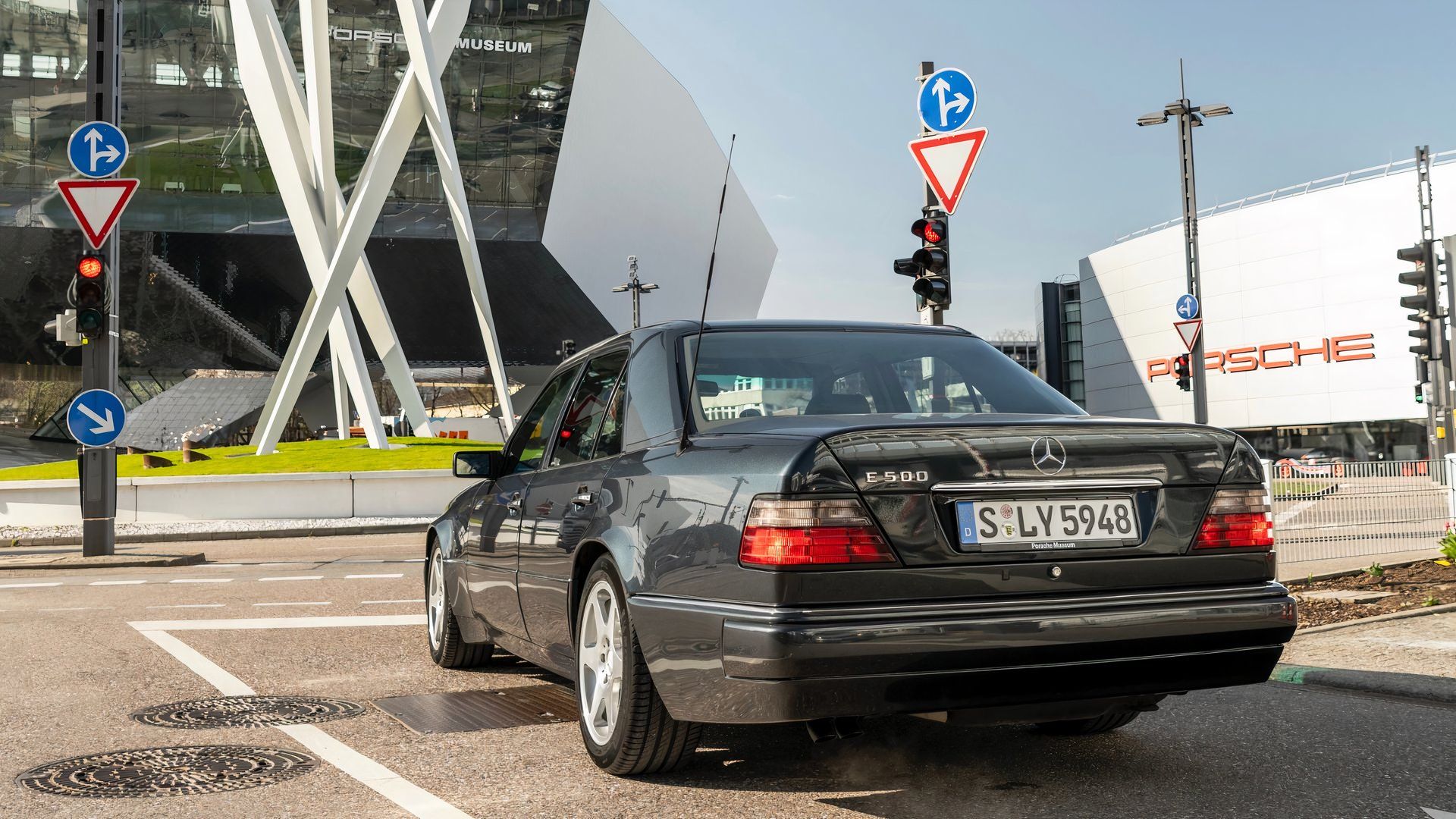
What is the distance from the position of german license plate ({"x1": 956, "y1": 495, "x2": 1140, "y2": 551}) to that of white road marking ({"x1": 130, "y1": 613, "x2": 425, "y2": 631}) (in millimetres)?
5845

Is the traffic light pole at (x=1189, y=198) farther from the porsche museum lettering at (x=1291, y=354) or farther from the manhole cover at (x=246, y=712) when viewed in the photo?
the porsche museum lettering at (x=1291, y=354)

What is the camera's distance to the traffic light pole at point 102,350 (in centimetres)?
1512

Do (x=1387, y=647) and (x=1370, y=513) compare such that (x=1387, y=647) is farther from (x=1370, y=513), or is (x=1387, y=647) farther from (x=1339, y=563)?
(x=1370, y=513)

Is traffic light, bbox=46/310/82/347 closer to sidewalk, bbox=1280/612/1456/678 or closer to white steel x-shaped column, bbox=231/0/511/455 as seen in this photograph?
white steel x-shaped column, bbox=231/0/511/455

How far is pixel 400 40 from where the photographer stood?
52094 millimetres

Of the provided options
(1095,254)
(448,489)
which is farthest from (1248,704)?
(1095,254)

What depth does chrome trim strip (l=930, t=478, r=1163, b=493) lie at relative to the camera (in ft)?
11.7

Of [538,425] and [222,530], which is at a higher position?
[538,425]

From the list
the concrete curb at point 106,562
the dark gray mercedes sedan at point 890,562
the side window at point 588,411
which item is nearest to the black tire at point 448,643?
the side window at point 588,411

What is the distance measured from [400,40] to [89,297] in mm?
40047

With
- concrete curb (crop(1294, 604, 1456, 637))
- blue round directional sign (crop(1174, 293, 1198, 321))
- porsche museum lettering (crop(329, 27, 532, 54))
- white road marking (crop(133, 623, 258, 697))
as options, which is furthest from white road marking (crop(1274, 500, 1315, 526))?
porsche museum lettering (crop(329, 27, 532, 54))

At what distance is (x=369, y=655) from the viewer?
23.5ft

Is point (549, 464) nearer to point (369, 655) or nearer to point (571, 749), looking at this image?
point (571, 749)

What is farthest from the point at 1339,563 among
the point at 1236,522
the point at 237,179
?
the point at 237,179
